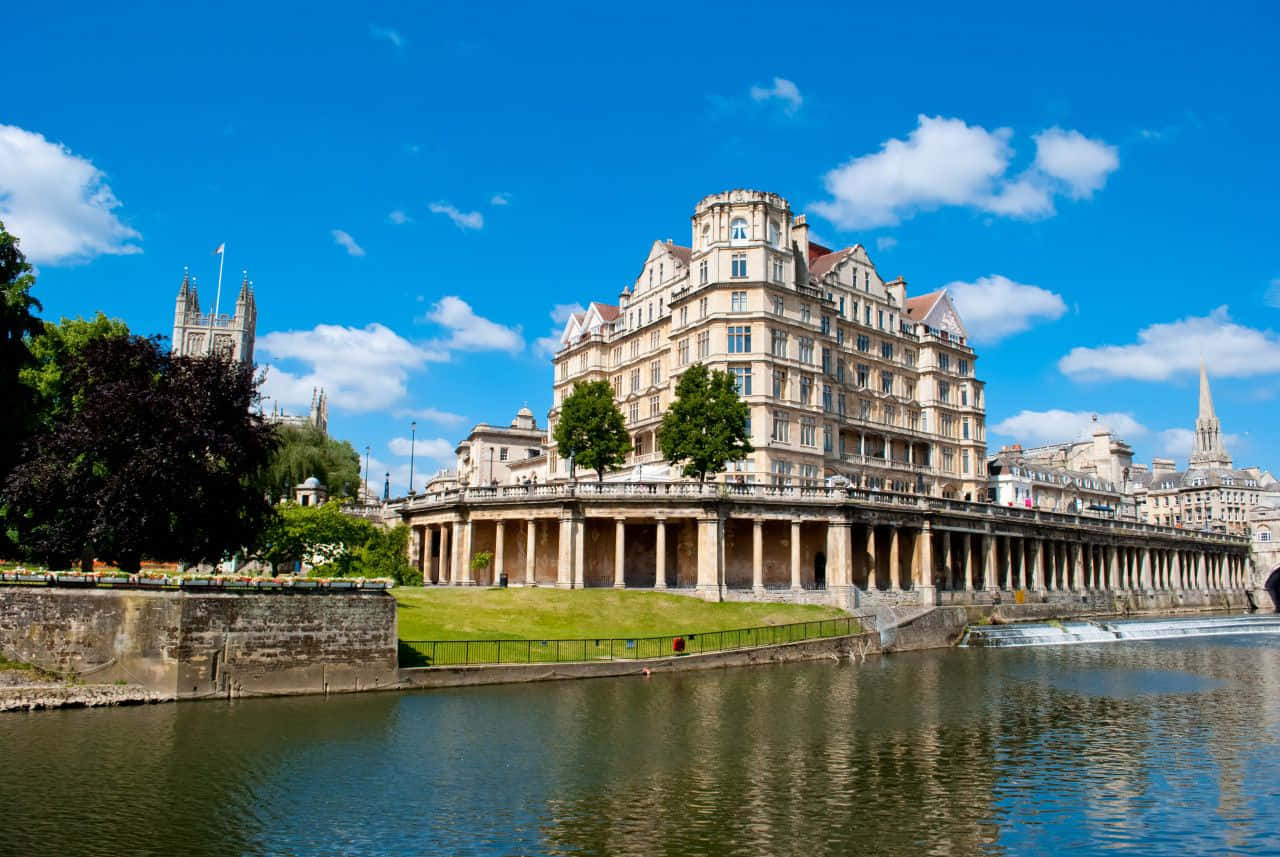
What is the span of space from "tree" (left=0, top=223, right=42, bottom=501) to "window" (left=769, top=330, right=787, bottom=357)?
53.6 m

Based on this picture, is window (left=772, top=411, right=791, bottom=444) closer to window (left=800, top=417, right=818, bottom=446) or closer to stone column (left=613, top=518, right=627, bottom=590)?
window (left=800, top=417, right=818, bottom=446)

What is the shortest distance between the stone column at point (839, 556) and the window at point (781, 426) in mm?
14938

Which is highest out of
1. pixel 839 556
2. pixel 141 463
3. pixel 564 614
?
pixel 141 463

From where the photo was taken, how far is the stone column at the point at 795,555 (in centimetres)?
6688

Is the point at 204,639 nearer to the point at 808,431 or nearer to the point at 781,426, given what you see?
the point at 781,426

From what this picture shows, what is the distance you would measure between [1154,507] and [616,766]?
19026cm

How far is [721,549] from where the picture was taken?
6475 centimetres

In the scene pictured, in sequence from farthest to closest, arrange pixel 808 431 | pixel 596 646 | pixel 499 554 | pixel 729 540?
pixel 808 431 < pixel 729 540 < pixel 499 554 < pixel 596 646

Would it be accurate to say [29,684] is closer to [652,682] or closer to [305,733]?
[305,733]

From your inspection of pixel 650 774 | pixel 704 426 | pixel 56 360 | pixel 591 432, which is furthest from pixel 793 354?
pixel 650 774

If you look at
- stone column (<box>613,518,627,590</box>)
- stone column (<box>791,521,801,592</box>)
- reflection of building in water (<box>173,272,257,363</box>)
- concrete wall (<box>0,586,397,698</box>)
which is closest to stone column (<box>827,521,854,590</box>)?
stone column (<box>791,521,801,592</box>)

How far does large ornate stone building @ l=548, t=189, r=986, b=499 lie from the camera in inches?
3265

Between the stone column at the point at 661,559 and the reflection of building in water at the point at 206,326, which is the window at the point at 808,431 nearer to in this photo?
the stone column at the point at 661,559

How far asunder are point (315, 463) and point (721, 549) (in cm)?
5994
